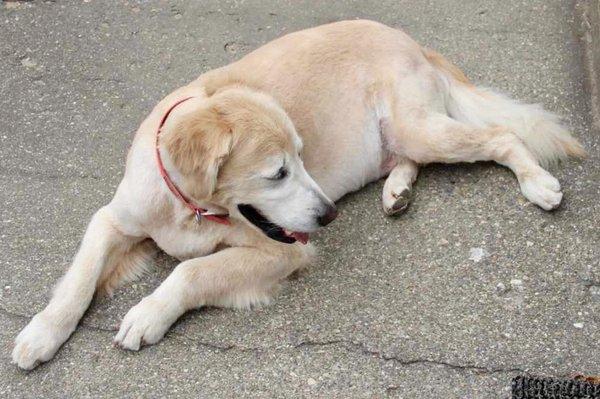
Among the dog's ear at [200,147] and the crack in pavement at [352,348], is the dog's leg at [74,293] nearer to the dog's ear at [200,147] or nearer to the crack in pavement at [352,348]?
the crack in pavement at [352,348]

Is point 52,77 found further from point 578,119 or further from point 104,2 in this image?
point 578,119

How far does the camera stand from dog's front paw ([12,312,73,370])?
3.26m

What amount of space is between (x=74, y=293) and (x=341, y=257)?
3.85 feet

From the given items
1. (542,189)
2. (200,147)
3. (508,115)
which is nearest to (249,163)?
(200,147)

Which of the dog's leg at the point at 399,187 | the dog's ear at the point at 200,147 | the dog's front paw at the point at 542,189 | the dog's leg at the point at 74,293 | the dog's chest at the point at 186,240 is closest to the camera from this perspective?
the dog's ear at the point at 200,147

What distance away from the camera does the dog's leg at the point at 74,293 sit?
10.8ft

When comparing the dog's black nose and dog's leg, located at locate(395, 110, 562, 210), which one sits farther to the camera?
dog's leg, located at locate(395, 110, 562, 210)

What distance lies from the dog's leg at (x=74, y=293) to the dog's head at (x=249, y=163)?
1.82 feet

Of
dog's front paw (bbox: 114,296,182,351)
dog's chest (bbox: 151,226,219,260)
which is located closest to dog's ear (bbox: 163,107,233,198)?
dog's chest (bbox: 151,226,219,260)

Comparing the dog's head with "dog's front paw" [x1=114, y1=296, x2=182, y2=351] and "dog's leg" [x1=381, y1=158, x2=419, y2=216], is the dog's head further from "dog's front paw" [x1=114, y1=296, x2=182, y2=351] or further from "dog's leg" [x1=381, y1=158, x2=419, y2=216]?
"dog's leg" [x1=381, y1=158, x2=419, y2=216]

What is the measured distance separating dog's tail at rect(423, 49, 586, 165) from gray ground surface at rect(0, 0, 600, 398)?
127 millimetres

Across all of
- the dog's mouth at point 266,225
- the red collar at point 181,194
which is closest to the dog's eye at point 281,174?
the dog's mouth at point 266,225

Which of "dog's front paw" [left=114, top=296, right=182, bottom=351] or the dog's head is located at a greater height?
the dog's head

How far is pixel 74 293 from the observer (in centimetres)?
346
